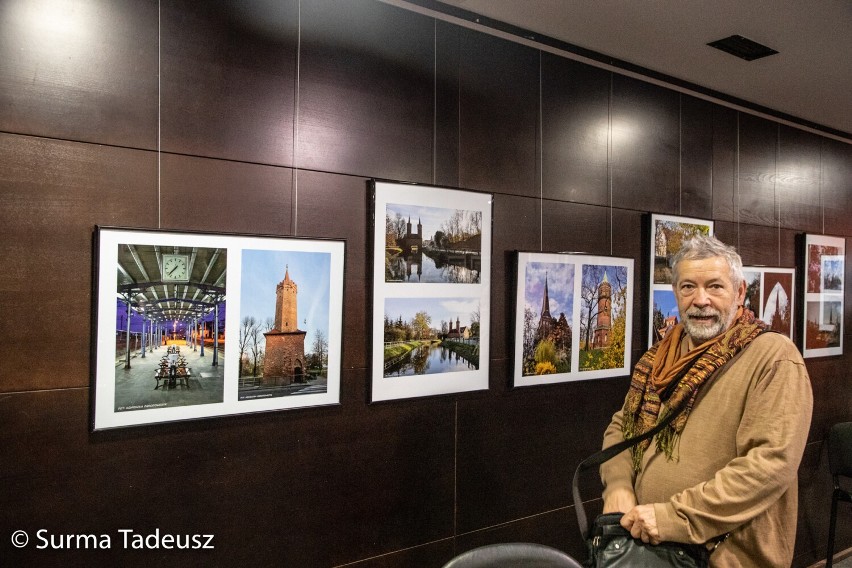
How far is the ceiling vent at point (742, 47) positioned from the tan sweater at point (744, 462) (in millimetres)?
1883

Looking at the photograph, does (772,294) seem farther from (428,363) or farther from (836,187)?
(428,363)

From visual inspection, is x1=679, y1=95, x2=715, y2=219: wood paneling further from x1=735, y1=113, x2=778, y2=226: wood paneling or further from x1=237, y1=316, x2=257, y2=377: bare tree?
x1=237, y1=316, x2=257, y2=377: bare tree

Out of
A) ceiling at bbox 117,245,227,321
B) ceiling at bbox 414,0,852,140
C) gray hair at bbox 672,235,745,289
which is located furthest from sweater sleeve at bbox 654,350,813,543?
ceiling at bbox 414,0,852,140

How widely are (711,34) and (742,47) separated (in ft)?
0.90

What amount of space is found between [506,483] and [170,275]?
6.22ft

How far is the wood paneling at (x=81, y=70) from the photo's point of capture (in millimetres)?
1877

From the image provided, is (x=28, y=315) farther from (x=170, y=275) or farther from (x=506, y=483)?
(x=506, y=483)

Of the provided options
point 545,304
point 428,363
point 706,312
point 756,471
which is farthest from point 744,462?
point 545,304

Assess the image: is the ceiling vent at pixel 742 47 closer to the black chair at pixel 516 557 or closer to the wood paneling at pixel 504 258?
the wood paneling at pixel 504 258

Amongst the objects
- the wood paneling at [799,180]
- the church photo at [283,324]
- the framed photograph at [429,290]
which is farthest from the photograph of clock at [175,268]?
the wood paneling at [799,180]

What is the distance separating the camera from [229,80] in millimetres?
2262

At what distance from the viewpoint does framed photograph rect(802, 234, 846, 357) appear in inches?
177

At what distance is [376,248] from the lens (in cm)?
258

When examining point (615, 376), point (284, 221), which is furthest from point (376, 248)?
point (615, 376)
